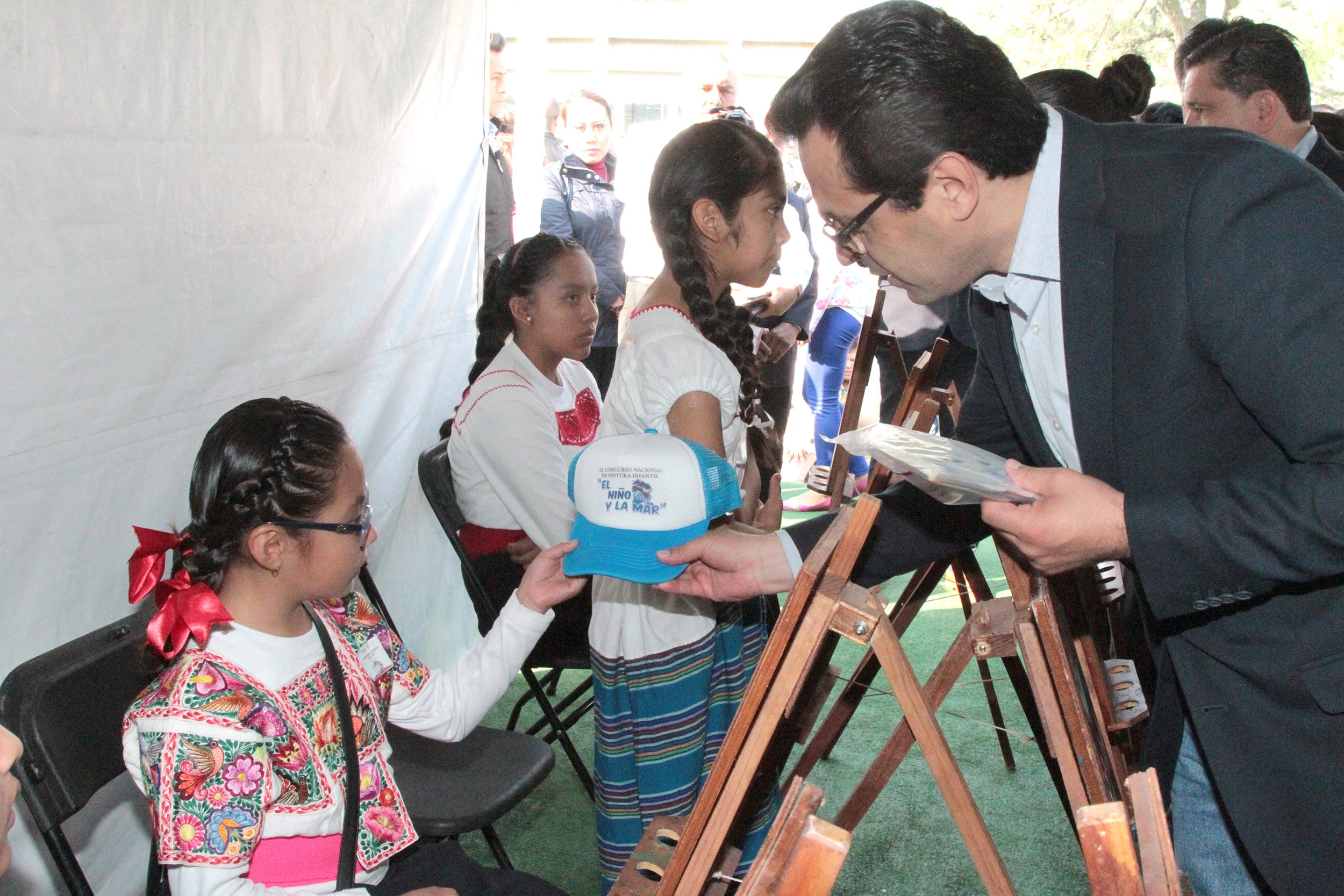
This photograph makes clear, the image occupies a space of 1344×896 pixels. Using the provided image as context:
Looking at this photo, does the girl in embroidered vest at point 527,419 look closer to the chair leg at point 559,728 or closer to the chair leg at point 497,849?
the chair leg at point 559,728

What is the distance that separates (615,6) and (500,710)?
8.18 m

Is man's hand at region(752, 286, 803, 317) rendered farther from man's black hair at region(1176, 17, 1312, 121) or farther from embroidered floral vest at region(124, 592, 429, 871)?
embroidered floral vest at region(124, 592, 429, 871)

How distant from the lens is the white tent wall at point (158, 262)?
132 cm

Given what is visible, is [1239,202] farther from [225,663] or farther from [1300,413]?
[225,663]

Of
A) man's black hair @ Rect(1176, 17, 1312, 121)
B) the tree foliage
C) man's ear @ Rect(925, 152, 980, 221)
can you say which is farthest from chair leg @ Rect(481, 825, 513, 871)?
the tree foliage

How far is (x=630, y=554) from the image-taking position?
1382 mm

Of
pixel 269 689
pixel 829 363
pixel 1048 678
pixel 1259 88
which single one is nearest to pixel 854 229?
pixel 1048 678

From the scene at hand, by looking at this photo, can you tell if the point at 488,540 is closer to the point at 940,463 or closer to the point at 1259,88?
the point at 940,463

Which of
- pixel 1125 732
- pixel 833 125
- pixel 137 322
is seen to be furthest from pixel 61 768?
pixel 1125 732

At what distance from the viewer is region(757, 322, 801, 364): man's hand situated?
3529 millimetres

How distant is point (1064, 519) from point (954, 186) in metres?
0.39

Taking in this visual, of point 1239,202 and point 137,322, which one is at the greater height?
point 1239,202

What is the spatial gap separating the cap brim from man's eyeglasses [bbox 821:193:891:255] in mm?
438

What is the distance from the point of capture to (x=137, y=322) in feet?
4.94
